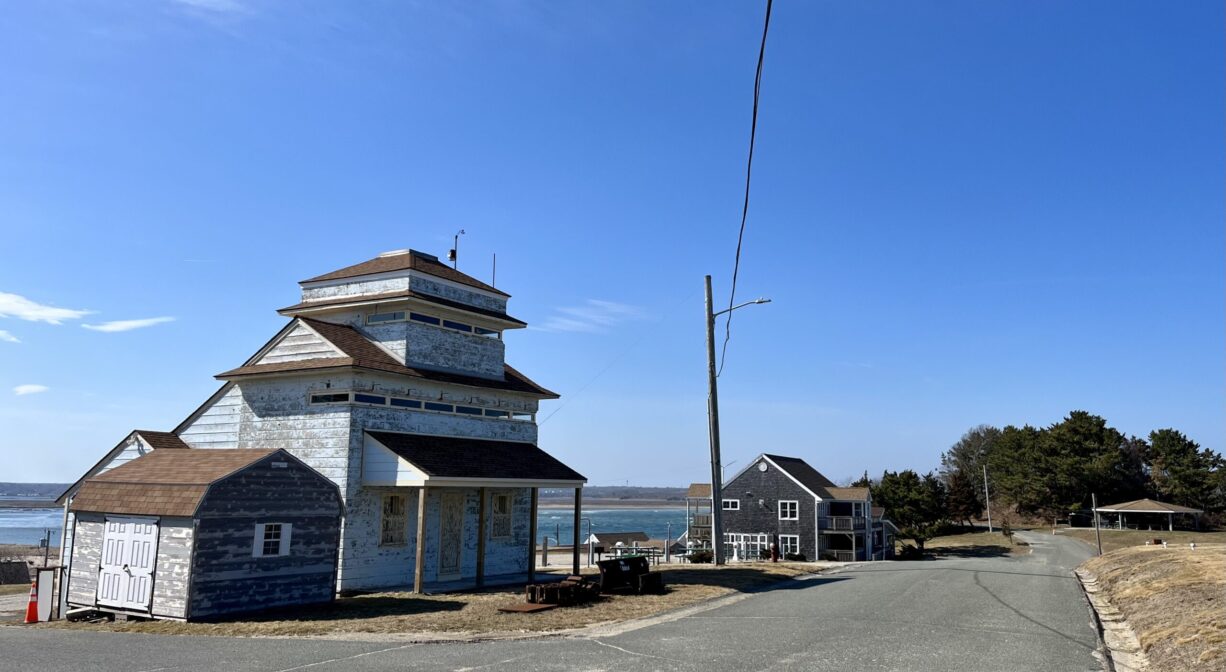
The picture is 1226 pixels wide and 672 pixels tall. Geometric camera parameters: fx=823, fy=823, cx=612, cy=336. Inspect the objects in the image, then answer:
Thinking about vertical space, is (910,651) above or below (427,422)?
below

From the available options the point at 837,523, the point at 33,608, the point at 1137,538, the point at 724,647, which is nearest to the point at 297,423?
the point at 33,608

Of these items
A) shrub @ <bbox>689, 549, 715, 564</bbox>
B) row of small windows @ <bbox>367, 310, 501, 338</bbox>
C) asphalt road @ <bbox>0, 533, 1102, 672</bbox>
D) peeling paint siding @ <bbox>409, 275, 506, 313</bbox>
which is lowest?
shrub @ <bbox>689, 549, 715, 564</bbox>

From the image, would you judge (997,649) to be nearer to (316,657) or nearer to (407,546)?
(316,657)

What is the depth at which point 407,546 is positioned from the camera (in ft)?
78.5

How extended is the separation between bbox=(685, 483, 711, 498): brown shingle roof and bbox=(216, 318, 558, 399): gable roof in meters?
38.9

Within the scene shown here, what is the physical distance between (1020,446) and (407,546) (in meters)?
99.5

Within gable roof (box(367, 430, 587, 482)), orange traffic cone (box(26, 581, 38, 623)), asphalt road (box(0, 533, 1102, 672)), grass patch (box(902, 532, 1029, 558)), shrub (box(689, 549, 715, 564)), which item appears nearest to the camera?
asphalt road (box(0, 533, 1102, 672))

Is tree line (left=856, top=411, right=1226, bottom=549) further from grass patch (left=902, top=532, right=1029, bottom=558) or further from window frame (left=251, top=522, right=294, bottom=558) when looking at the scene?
window frame (left=251, top=522, right=294, bottom=558)

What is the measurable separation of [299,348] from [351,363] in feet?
9.53

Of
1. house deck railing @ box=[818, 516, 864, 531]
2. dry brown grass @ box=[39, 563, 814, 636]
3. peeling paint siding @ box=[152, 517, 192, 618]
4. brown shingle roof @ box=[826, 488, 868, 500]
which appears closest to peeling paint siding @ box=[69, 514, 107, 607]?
dry brown grass @ box=[39, 563, 814, 636]

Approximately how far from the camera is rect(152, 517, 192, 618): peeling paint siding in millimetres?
16875

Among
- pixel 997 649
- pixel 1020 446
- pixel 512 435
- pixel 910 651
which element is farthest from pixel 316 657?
pixel 1020 446

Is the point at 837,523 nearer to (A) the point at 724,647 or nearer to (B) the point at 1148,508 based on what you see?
(B) the point at 1148,508

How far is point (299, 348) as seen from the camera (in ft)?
80.7
